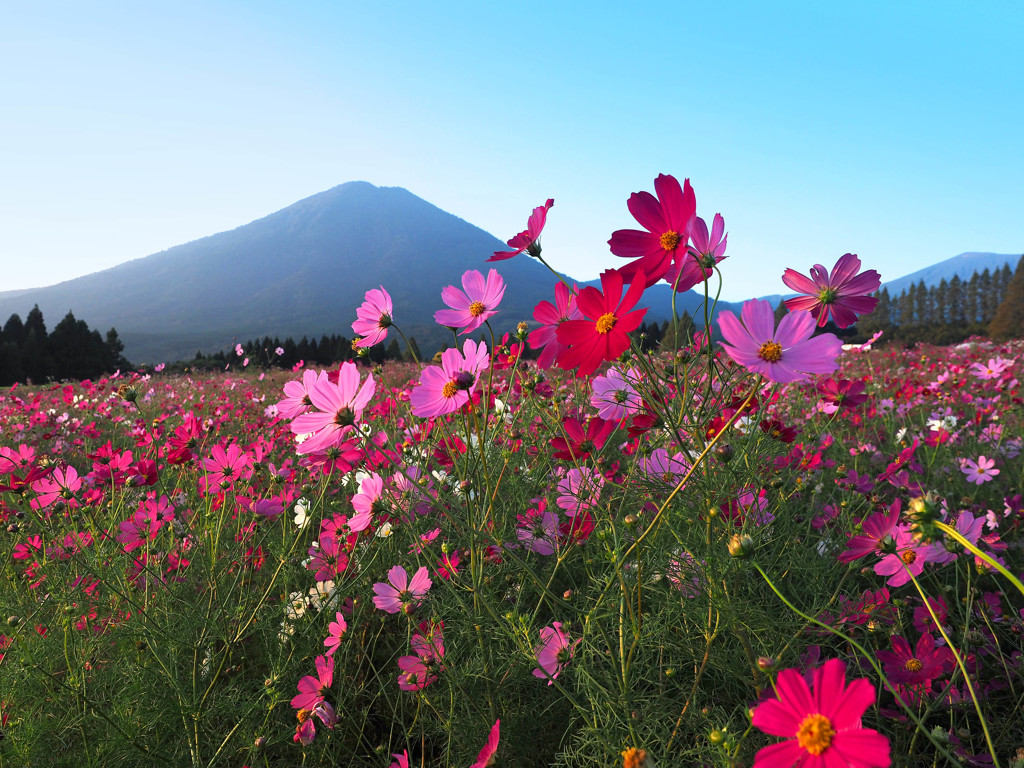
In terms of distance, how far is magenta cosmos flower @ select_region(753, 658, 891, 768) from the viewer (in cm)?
45

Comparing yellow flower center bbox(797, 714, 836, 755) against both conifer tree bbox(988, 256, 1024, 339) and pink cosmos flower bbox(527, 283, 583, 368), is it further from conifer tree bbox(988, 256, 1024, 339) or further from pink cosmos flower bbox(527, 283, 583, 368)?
conifer tree bbox(988, 256, 1024, 339)

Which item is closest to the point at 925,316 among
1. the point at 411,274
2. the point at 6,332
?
the point at 6,332

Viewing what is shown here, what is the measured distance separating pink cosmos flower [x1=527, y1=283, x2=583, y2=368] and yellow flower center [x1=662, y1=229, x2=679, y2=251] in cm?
20

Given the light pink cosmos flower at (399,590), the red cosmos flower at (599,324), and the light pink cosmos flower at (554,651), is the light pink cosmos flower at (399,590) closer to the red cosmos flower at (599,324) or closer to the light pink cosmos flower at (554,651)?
the light pink cosmos flower at (554,651)

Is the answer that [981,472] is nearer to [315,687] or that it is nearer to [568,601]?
[568,601]

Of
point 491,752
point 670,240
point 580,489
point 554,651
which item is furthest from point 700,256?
point 491,752

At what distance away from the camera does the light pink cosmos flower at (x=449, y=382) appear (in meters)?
0.84

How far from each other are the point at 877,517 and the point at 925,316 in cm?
6657

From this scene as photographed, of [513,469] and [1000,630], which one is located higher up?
[513,469]

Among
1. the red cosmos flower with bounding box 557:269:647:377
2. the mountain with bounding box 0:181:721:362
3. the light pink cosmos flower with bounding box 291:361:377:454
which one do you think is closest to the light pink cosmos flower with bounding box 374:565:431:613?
the light pink cosmos flower with bounding box 291:361:377:454

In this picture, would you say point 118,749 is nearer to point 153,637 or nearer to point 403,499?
point 153,637

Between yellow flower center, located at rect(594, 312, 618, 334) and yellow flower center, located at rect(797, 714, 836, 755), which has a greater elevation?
yellow flower center, located at rect(594, 312, 618, 334)

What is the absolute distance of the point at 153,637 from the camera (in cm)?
114

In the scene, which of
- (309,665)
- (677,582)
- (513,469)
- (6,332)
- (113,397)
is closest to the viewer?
(677,582)
